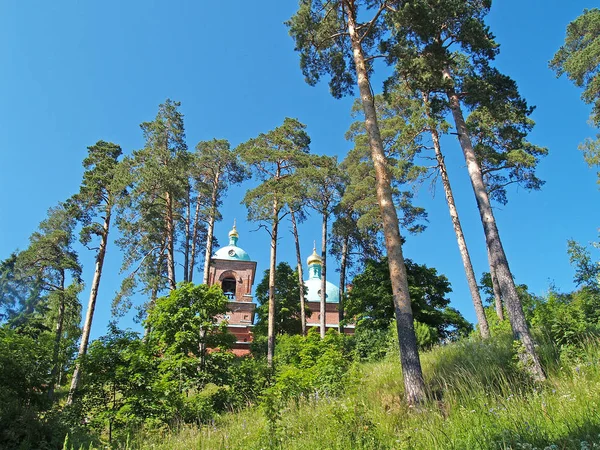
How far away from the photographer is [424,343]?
48.0 feet

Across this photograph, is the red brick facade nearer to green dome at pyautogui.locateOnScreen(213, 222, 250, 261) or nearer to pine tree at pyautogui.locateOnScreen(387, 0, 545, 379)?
green dome at pyautogui.locateOnScreen(213, 222, 250, 261)

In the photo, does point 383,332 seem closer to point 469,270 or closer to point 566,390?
point 469,270

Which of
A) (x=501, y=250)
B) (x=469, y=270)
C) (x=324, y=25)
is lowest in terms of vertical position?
(x=501, y=250)

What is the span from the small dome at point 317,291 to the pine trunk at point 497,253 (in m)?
30.3

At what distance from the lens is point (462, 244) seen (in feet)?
50.1

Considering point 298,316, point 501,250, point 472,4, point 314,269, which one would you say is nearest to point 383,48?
point 472,4

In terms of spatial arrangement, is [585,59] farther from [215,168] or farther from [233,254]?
[233,254]

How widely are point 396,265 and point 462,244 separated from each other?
8.99 m

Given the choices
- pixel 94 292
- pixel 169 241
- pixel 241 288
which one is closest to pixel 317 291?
pixel 241 288

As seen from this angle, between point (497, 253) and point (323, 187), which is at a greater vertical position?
point (323, 187)

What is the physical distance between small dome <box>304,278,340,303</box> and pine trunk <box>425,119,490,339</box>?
25.0 metres

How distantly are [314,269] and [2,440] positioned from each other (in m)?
38.6

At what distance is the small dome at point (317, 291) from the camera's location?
4009 cm

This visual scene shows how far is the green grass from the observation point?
146 inches
